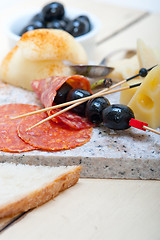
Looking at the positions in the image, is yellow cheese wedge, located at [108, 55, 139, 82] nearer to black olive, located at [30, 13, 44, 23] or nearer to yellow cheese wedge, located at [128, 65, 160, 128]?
yellow cheese wedge, located at [128, 65, 160, 128]

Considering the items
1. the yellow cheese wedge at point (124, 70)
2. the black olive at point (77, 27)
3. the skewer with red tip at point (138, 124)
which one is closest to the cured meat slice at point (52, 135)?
the skewer with red tip at point (138, 124)

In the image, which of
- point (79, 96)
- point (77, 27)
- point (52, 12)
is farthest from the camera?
point (52, 12)

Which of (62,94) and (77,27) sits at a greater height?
(77,27)

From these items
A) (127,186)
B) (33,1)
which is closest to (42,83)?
(127,186)

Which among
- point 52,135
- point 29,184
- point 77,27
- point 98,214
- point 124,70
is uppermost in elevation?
point 77,27

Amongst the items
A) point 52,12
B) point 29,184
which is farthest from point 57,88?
point 52,12

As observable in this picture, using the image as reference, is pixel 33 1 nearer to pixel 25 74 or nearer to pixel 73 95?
pixel 25 74

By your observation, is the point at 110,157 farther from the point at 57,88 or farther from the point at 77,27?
the point at 77,27
